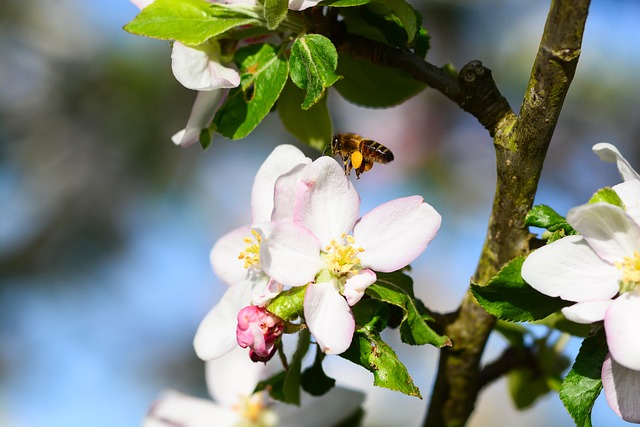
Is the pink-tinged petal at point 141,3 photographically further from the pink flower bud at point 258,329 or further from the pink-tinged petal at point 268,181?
the pink flower bud at point 258,329

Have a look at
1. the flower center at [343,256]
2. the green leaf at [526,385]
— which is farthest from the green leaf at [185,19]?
the green leaf at [526,385]

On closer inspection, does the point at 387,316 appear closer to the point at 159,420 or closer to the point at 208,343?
the point at 208,343

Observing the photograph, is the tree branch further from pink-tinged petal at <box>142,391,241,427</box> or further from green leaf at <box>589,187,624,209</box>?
pink-tinged petal at <box>142,391,241,427</box>

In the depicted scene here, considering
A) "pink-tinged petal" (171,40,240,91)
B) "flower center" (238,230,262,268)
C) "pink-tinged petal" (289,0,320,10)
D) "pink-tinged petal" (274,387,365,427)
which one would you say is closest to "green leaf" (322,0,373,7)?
"pink-tinged petal" (289,0,320,10)

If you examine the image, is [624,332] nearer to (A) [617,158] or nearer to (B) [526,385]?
(A) [617,158]

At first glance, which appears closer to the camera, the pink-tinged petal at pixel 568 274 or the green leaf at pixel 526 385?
the pink-tinged petal at pixel 568 274

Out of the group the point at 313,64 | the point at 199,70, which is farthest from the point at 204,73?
the point at 313,64
